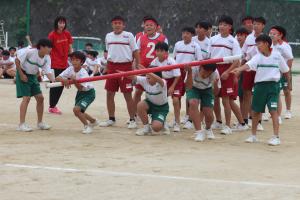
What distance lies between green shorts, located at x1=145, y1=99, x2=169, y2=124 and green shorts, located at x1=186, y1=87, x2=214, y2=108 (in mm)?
455

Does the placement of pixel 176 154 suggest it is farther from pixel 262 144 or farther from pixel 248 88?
pixel 248 88

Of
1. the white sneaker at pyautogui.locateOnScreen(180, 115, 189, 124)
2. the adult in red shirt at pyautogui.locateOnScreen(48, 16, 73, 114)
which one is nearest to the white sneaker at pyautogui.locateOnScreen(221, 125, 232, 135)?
the white sneaker at pyautogui.locateOnScreen(180, 115, 189, 124)

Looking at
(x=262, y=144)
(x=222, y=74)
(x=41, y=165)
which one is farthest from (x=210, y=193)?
(x=222, y=74)

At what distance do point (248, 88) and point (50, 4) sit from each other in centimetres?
2694

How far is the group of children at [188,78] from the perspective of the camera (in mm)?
10422

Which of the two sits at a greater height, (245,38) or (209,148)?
(245,38)

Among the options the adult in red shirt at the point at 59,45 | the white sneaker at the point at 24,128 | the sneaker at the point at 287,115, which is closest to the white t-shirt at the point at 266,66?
the white sneaker at the point at 24,128

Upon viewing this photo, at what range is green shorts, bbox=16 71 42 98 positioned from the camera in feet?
36.5

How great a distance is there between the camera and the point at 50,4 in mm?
37969

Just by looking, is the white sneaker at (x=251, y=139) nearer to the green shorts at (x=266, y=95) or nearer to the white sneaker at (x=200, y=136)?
the green shorts at (x=266, y=95)

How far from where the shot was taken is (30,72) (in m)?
11.2

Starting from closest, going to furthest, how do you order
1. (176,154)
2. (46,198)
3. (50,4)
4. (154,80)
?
1. (46,198)
2. (176,154)
3. (154,80)
4. (50,4)

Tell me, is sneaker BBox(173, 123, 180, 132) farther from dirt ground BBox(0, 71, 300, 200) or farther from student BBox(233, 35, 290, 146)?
student BBox(233, 35, 290, 146)

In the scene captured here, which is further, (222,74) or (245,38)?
(245,38)
